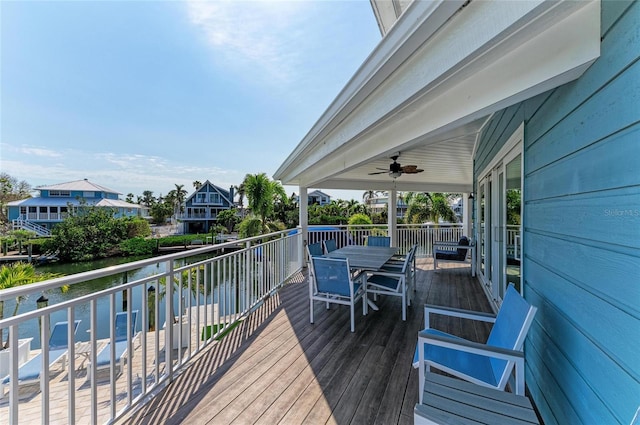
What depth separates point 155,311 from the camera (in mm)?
2119

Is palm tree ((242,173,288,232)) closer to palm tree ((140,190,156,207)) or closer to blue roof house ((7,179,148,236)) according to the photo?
blue roof house ((7,179,148,236))

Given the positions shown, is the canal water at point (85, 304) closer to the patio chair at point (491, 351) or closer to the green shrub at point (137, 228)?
the patio chair at point (491, 351)

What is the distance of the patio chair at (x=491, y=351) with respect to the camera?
4.97 feet

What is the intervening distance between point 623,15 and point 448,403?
5.74 feet

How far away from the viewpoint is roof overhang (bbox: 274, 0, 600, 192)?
1.13 metres

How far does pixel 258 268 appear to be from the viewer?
4.10m

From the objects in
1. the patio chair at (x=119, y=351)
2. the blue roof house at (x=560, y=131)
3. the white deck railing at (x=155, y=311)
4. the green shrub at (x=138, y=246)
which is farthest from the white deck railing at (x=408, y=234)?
the green shrub at (x=138, y=246)

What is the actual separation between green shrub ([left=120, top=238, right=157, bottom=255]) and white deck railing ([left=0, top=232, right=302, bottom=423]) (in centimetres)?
2186

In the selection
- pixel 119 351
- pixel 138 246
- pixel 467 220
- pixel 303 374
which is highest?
pixel 467 220

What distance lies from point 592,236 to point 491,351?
Answer: 2.58 ft

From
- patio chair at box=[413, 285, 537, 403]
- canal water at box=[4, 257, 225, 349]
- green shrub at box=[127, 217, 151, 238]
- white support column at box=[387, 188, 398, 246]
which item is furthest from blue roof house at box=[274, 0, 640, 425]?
green shrub at box=[127, 217, 151, 238]

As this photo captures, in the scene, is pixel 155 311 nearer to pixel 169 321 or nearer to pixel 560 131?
pixel 169 321

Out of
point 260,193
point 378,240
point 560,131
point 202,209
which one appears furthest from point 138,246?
point 560,131

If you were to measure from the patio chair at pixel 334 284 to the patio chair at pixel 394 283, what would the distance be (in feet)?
1.02
